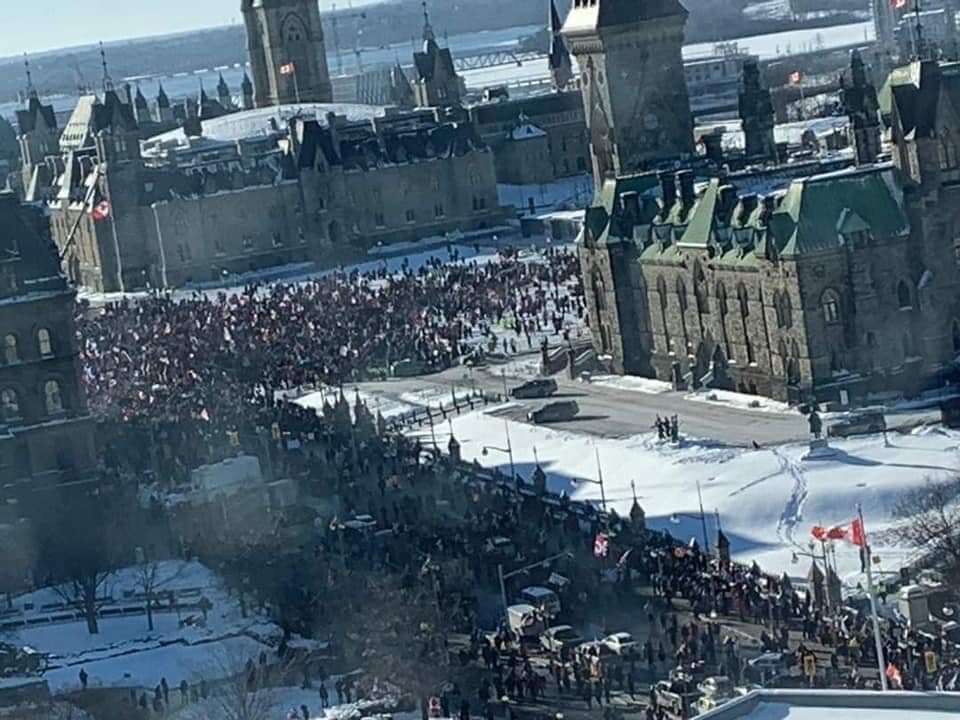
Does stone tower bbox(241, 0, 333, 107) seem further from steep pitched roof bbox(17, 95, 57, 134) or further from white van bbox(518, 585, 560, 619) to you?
white van bbox(518, 585, 560, 619)

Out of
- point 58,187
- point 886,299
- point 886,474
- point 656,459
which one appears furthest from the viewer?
point 58,187

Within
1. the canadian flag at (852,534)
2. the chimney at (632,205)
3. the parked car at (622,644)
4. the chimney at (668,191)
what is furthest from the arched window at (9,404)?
the parked car at (622,644)

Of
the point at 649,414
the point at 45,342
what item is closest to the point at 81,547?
the point at 45,342

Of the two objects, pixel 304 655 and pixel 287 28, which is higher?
pixel 287 28

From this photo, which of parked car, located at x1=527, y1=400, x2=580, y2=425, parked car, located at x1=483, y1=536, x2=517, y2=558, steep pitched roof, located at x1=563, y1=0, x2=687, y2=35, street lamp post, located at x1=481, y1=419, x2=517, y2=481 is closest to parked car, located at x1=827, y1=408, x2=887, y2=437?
street lamp post, located at x1=481, y1=419, x2=517, y2=481

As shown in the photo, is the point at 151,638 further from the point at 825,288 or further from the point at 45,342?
the point at 825,288

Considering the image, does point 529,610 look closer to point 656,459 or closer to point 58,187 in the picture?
point 656,459

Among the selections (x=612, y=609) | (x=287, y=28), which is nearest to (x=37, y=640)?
(x=612, y=609)

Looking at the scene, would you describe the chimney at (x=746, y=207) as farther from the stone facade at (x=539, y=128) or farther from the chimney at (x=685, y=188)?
the stone facade at (x=539, y=128)
